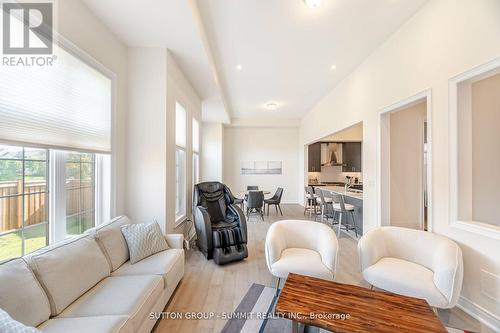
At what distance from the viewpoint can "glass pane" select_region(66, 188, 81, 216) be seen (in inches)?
83.3

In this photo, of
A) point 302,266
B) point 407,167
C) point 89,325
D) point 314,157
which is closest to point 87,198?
point 89,325

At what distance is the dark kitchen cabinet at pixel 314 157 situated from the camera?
8305 millimetres

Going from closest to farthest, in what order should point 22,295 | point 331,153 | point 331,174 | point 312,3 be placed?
point 22,295 → point 312,3 → point 331,153 → point 331,174

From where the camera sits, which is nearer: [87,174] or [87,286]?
[87,286]

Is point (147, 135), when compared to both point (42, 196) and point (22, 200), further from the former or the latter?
point (22, 200)

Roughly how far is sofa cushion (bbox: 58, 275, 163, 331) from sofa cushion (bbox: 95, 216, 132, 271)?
0.21 m

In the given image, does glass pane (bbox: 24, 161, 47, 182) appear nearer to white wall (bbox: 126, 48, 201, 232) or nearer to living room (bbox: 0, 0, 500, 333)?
living room (bbox: 0, 0, 500, 333)

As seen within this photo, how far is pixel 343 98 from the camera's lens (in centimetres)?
464

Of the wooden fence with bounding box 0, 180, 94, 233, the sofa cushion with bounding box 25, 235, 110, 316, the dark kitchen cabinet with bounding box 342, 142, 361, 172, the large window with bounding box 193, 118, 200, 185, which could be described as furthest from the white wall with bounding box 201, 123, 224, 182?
the sofa cushion with bounding box 25, 235, 110, 316

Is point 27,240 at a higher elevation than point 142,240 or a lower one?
higher

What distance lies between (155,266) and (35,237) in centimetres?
99

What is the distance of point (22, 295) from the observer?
1.22m

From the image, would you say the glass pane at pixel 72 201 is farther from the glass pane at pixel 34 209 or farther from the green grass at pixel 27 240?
the glass pane at pixel 34 209

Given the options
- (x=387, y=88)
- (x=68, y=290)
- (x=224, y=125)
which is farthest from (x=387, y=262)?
(x=224, y=125)
